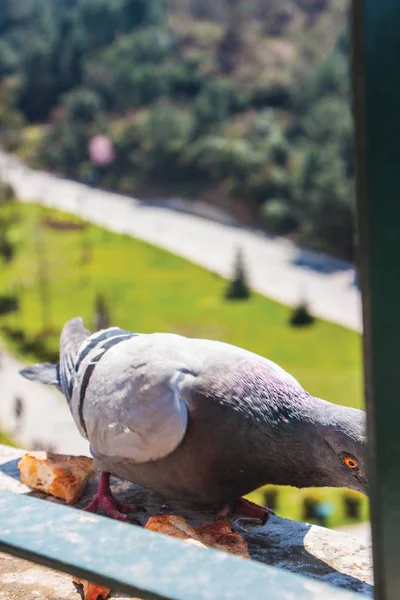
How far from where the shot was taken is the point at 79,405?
254cm

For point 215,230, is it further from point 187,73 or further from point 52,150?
point 187,73

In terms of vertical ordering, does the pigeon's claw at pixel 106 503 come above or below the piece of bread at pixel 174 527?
below

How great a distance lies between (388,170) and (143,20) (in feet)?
134

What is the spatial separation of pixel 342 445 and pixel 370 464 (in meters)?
1.21

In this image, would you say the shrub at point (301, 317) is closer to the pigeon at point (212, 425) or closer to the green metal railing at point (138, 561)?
the pigeon at point (212, 425)

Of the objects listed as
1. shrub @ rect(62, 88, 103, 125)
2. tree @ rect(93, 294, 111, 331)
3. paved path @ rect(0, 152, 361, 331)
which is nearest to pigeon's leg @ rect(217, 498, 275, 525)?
tree @ rect(93, 294, 111, 331)

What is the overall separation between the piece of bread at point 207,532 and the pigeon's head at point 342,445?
33 cm

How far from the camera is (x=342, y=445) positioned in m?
2.08

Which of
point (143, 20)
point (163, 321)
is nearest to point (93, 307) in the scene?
point (163, 321)

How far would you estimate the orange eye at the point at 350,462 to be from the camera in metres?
2.07

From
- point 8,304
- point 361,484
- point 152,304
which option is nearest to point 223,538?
point 361,484

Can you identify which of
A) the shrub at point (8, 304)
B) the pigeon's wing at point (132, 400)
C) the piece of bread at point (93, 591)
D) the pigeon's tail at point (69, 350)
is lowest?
the shrub at point (8, 304)

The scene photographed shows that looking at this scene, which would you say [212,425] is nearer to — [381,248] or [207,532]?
[207,532]


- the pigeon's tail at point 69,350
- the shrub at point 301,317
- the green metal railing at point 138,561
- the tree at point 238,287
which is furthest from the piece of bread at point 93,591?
the tree at point 238,287
